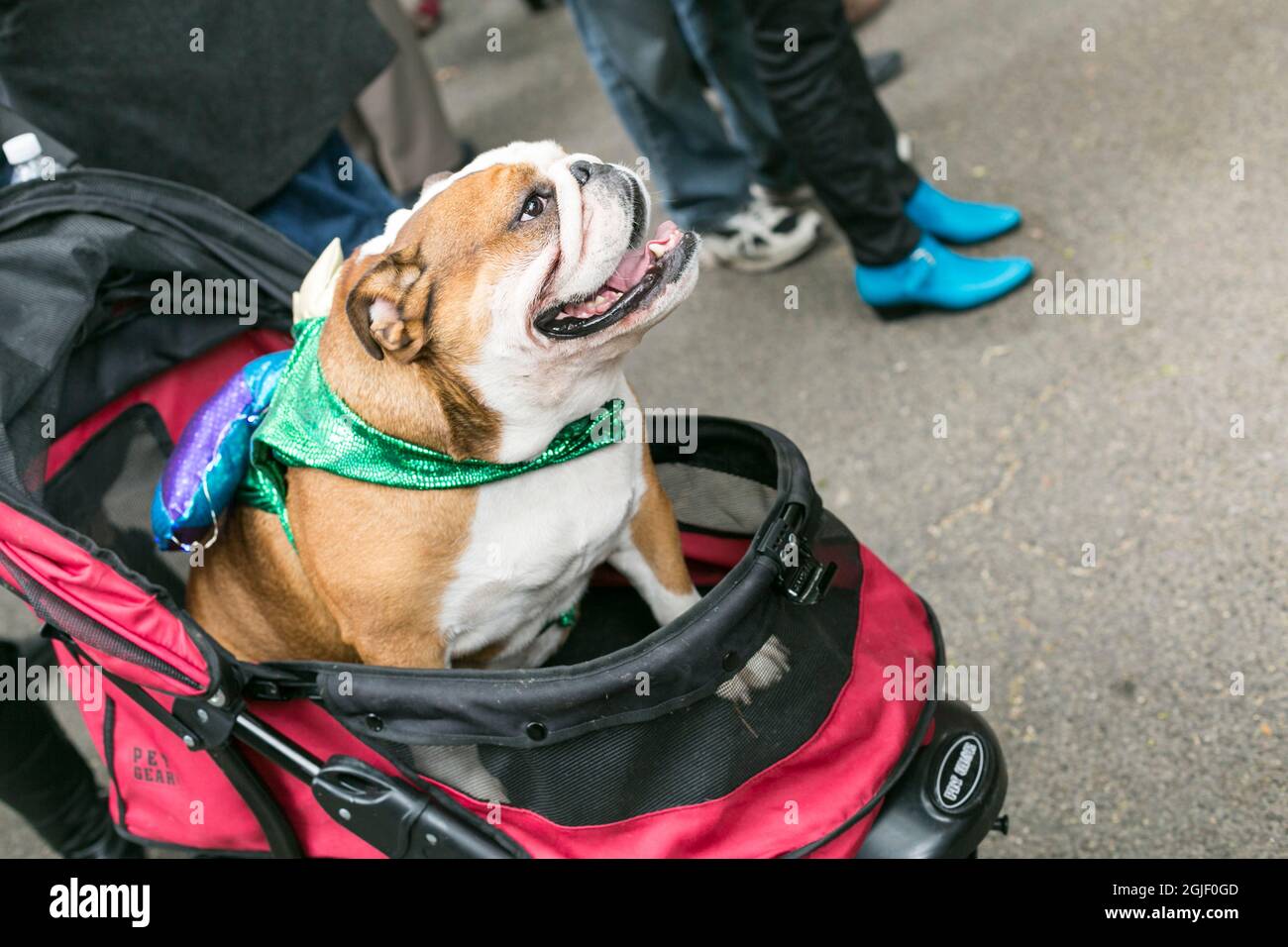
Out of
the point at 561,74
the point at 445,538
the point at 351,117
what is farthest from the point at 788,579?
the point at 561,74

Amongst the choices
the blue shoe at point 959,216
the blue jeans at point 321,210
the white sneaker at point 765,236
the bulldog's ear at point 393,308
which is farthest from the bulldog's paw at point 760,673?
the white sneaker at point 765,236

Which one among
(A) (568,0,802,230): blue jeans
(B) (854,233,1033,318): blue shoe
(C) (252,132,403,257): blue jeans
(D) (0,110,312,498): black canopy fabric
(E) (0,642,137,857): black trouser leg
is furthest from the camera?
(A) (568,0,802,230): blue jeans

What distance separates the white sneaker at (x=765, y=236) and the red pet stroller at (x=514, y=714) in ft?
5.54

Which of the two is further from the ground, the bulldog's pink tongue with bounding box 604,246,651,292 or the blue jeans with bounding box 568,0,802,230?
the bulldog's pink tongue with bounding box 604,246,651,292

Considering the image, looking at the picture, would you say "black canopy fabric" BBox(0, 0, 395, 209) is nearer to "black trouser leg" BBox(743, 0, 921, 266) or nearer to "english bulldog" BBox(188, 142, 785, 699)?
"english bulldog" BBox(188, 142, 785, 699)

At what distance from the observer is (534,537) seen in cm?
160

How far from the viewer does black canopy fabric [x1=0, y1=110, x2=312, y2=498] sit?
165 cm

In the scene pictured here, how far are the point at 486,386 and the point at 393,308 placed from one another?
0.15 metres

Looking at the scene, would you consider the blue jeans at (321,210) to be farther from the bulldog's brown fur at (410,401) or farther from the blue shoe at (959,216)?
the blue shoe at (959,216)

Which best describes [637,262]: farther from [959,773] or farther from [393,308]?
[959,773]

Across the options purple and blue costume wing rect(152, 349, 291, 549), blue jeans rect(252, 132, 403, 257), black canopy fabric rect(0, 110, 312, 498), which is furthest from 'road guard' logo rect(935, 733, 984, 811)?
blue jeans rect(252, 132, 403, 257)

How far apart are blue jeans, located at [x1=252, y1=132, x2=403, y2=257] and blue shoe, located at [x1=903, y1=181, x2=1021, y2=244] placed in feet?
4.84

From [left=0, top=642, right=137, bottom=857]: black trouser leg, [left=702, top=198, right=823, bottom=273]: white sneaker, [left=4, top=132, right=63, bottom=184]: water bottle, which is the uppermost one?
[left=4, top=132, right=63, bottom=184]: water bottle
